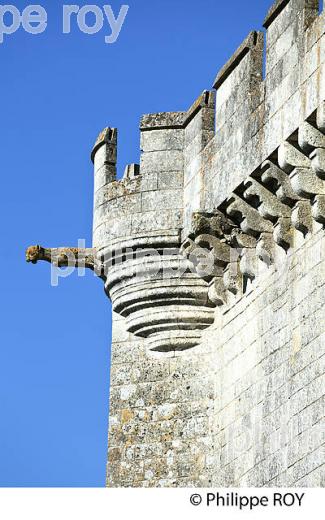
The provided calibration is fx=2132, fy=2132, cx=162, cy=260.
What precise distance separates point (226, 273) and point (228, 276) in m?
0.07

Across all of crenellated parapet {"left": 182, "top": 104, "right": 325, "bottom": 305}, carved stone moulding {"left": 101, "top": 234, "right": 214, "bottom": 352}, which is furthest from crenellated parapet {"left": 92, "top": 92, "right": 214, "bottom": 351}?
crenellated parapet {"left": 182, "top": 104, "right": 325, "bottom": 305}

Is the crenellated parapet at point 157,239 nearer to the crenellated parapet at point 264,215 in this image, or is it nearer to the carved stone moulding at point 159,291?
the carved stone moulding at point 159,291

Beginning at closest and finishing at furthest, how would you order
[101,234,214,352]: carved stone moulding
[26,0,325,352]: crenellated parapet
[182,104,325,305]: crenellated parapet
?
1. [182,104,325,305]: crenellated parapet
2. [26,0,325,352]: crenellated parapet
3. [101,234,214,352]: carved stone moulding

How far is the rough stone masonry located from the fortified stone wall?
0.02 metres

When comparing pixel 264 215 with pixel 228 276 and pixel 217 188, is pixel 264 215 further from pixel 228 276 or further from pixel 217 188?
pixel 228 276

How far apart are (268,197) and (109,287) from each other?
2.63m

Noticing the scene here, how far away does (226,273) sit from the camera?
17.5 metres

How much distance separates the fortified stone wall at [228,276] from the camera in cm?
1551

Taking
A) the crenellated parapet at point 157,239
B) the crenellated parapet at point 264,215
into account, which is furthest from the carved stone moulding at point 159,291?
the crenellated parapet at point 264,215

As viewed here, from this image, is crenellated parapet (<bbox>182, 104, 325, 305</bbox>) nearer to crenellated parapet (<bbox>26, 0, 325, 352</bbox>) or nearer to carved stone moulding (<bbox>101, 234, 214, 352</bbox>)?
crenellated parapet (<bbox>26, 0, 325, 352</bbox>)

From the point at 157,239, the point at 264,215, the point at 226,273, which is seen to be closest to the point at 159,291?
the point at 157,239

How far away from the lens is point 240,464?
16.7 meters

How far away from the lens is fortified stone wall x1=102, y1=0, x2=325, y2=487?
15508 millimetres

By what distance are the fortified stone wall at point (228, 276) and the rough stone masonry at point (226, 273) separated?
0.05 feet
